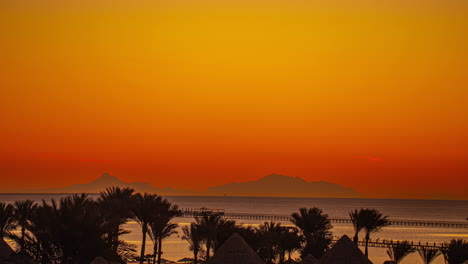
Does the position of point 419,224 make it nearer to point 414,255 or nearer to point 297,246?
point 414,255

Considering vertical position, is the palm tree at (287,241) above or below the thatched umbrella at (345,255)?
above

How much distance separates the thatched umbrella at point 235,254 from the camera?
104 feet

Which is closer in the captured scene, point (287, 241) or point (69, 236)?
point (69, 236)

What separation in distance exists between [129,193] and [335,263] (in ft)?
78.9

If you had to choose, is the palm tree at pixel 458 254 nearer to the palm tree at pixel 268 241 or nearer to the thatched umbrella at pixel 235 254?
the palm tree at pixel 268 241

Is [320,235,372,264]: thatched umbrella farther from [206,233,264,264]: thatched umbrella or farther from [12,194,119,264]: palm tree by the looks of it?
[12,194,119,264]: palm tree

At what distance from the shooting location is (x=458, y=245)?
45.1 metres

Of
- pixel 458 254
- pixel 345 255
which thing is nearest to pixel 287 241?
pixel 458 254

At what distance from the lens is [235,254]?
31938mm

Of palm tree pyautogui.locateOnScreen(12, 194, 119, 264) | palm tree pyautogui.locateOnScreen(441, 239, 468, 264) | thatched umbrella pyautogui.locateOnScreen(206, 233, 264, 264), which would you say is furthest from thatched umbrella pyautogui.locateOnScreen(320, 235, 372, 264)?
palm tree pyautogui.locateOnScreen(441, 239, 468, 264)

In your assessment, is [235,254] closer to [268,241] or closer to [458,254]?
[268,241]

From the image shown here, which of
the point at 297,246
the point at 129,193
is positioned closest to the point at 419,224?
the point at 297,246

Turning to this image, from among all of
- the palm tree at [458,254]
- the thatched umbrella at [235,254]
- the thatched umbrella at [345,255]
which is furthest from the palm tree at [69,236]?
the palm tree at [458,254]

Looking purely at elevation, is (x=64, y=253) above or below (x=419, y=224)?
below
